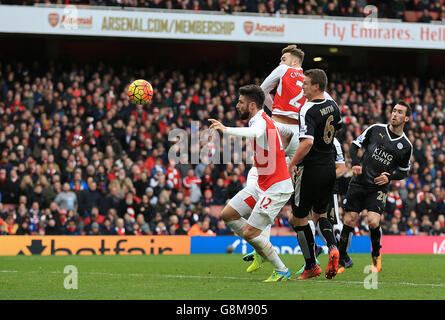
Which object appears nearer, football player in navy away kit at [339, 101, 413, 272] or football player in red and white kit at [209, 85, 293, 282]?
football player in red and white kit at [209, 85, 293, 282]

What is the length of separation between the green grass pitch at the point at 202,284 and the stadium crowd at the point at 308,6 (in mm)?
15350

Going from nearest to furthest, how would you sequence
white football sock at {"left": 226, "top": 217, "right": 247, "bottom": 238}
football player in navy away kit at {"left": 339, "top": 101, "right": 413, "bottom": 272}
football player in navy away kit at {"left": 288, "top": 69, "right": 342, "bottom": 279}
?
football player in navy away kit at {"left": 288, "top": 69, "right": 342, "bottom": 279}, white football sock at {"left": 226, "top": 217, "right": 247, "bottom": 238}, football player in navy away kit at {"left": 339, "top": 101, "right": 413, "bottom": 272}

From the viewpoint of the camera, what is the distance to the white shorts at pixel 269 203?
368 inches

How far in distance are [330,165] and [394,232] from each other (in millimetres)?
12603

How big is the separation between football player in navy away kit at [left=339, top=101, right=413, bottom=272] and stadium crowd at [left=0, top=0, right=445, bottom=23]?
1597cm

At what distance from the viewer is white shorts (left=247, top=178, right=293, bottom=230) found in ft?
30.7

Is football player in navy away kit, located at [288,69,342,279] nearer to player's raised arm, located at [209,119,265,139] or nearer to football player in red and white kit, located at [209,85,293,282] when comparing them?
football player in red and white kit, located at [209,85,293,282]

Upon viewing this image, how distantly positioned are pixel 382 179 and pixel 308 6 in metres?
17.4

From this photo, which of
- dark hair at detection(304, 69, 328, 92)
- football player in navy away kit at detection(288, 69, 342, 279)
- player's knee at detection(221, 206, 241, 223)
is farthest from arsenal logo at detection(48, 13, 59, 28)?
dark hair at detection(304, 69, 328, 92)

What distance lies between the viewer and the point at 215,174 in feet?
72.6

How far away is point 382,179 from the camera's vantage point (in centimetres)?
1134

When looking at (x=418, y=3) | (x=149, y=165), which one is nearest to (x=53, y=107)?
(x=149, y=165)

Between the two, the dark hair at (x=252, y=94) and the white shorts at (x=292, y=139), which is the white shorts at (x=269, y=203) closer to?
the dark hair at (x=252, y=94)

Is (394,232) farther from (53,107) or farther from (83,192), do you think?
(53,107)
